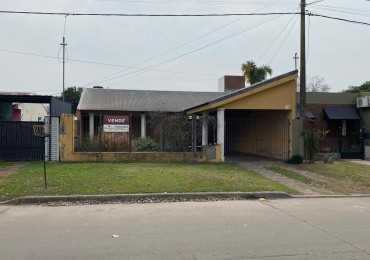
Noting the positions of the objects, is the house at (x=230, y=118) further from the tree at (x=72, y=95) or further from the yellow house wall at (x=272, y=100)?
the tree at (x=72, y=95)

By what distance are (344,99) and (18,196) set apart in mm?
20093

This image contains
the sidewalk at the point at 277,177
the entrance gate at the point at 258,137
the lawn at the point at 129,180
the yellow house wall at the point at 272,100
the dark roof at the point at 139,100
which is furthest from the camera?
the dark roof at the point at 139,100

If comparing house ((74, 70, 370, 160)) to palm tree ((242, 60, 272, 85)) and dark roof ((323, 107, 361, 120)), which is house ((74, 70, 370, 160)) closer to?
dark roof ((323, 107, 361, 120))

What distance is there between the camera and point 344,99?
2462 cm

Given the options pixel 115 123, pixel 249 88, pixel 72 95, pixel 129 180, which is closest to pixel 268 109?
pixel 249 88

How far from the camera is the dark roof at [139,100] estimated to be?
26.4 metres

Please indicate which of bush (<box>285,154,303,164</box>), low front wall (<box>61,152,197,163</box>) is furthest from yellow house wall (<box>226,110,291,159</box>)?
low front wall (<box>61,152,197,163</box>)

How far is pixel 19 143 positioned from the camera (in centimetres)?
1884

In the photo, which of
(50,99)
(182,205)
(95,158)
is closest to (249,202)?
(182,205)

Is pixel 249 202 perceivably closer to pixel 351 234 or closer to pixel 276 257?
pixel 351 234

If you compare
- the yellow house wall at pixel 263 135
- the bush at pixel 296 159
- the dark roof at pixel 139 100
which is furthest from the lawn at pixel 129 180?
the dark roof at pixel 139 100

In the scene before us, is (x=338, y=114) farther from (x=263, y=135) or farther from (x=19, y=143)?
(x=19, y=143)

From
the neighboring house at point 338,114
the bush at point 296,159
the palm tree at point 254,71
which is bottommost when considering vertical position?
the bush at point 296,159

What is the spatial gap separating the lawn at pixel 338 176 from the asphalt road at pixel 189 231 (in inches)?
109
